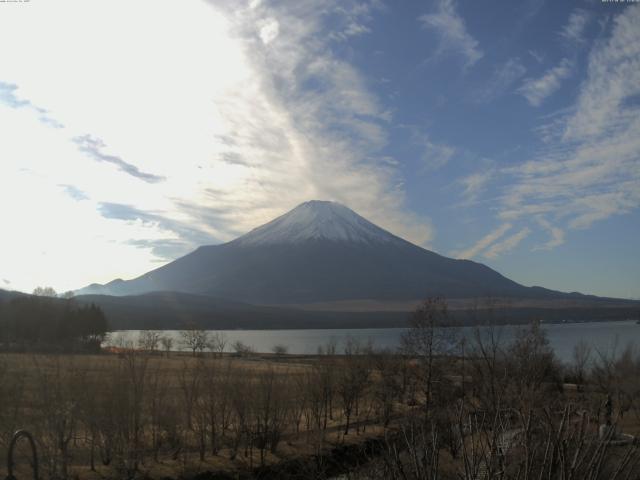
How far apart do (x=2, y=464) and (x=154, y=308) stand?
187 m

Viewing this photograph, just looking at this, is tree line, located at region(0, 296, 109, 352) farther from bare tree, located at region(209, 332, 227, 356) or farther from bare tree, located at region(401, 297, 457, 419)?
bare tree, located at region(401, 297, 457, 419)

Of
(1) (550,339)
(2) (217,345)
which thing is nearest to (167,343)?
(2) (217,345)

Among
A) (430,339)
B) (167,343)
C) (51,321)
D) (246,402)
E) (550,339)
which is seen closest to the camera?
(246,402)

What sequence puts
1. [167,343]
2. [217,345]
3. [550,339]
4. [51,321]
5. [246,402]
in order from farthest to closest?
1. [217,345]
2. [550,339]
3. [51,321]
4. [167,343]
5. [246,402]

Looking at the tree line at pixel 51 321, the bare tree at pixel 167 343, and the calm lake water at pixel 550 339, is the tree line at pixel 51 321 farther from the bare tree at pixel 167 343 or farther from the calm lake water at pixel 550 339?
the bare tree at pixel 167 343

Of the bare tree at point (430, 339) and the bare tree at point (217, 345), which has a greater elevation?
the bare tree at point (430, 339)

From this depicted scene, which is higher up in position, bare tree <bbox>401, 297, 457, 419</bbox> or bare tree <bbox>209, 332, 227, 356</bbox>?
bare tree <bbox>401, 297, 457, 419</bbox>

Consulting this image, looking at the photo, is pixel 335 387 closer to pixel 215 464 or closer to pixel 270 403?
Result: pixel 270 403

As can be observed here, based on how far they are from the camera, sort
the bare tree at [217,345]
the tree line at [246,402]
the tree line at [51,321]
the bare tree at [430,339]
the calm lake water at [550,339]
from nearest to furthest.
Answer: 1. the tree line at [246,402]
2. the bare tree at [430,339]
3. the bare tree at [217,345]
4. the calm lake water at [550,339]
5. the tree line at [51,321]

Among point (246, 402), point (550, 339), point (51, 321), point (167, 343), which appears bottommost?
point (246, 402)

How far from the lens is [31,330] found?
64625 millimetres

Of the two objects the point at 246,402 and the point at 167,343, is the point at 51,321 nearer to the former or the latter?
the point at 167,343

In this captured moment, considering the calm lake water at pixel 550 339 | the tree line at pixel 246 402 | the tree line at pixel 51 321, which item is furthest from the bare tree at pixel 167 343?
the tree line at pixel 246 402

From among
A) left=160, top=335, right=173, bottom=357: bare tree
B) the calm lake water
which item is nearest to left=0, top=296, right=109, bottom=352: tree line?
the calm lake water
